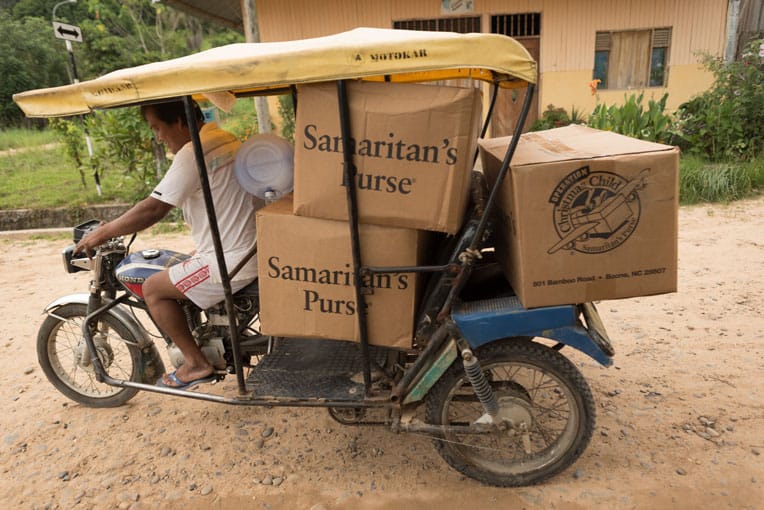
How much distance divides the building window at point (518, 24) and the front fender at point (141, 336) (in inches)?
343

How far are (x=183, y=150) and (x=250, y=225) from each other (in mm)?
470

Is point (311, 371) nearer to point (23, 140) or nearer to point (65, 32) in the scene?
point (65, 32)

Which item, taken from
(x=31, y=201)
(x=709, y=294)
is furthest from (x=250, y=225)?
(x=31, y=201)

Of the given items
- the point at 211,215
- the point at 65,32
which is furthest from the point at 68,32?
the point at 211,215

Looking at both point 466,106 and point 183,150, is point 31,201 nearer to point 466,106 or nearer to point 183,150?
point 183,150

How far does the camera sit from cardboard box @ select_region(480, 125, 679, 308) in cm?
196

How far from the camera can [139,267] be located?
9.22ft

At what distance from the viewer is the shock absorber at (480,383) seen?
7.10 ft

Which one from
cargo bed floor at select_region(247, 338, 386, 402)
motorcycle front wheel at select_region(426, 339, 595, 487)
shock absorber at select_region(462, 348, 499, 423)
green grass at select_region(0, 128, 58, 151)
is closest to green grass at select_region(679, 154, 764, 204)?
motorcycle front wheel at select_region(426, 339, 595, 487)

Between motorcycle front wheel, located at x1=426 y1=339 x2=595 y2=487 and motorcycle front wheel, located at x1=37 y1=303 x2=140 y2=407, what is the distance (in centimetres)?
184

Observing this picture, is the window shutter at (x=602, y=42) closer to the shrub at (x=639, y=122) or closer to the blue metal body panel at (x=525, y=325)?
the shrub at (x=639, y=122)

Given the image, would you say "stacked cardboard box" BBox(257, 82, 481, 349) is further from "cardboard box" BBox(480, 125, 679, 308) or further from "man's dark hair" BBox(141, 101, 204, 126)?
"man's dark hair" BBox(141, 101, 204, 126)

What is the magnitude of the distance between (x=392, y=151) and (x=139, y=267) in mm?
1659

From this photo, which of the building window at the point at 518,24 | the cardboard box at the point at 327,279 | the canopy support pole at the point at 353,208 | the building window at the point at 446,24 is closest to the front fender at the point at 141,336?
the cardboard box at the point at 327,279
